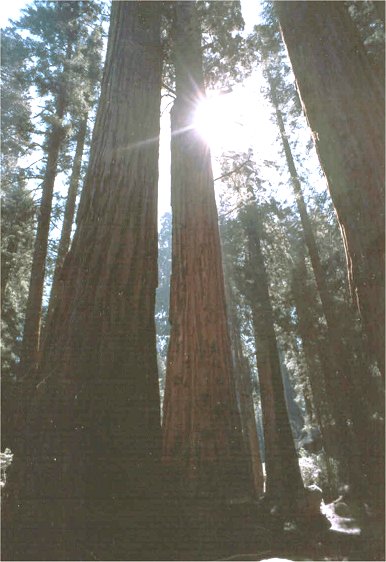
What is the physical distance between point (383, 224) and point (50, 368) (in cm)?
254

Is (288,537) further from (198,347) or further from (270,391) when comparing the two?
(198,347)

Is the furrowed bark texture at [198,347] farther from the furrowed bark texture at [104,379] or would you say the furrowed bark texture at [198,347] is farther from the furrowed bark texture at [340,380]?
the furrowed bark texture at [340,380]

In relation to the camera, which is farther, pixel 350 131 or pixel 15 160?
pixel 15 160

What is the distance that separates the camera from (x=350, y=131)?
2789mm

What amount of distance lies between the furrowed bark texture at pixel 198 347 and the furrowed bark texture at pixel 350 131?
74.8 inches

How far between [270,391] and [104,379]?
9.39 meters

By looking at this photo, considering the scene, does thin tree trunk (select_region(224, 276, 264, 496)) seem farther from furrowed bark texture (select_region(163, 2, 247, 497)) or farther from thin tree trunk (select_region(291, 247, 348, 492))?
furrowed bark texture (select_region(163, 2, 247, 497))

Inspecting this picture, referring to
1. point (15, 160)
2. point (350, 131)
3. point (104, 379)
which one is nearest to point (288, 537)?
point (104, 379)

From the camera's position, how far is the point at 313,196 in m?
13.2

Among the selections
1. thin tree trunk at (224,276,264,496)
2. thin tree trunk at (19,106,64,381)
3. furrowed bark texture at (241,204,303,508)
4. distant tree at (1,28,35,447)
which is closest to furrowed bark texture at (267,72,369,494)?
furrowed bark texture at (241,204,303,508)

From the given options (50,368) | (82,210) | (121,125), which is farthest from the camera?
(121,125)

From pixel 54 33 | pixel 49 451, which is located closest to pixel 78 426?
pixel 49 451

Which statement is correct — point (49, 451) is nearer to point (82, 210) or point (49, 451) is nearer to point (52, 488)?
point (52, 488)

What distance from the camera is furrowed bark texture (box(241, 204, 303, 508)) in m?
10.1
